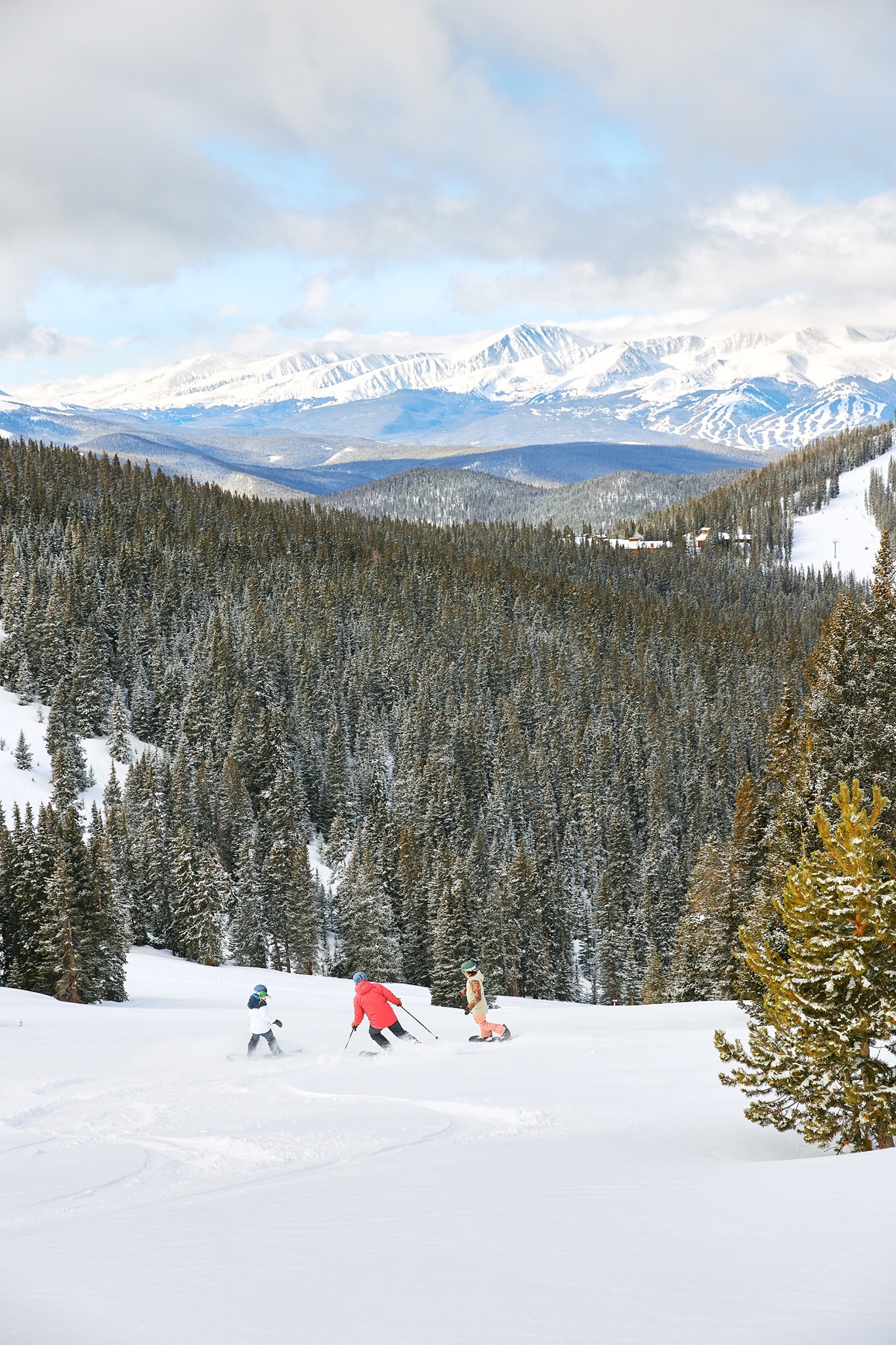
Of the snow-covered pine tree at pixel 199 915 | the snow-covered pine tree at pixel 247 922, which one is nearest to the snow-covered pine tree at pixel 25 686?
the snow-covered pine tree at pixel 247 922

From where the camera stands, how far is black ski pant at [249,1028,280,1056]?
18.5 m

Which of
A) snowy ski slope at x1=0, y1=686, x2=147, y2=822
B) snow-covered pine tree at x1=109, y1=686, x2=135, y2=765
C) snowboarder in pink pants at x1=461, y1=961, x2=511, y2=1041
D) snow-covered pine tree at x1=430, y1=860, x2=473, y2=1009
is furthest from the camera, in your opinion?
snow-covered pine tree at x1=109, y1=686, x2=135, y2=765

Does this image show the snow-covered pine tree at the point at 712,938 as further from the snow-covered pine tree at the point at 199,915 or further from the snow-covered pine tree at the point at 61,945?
the snow-covered pine tree at the point at 199,915

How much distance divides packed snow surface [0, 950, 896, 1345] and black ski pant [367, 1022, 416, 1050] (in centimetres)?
55

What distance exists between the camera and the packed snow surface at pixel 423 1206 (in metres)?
5.25

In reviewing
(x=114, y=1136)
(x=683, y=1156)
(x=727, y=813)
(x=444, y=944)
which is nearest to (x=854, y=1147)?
(x=683, y=1156)

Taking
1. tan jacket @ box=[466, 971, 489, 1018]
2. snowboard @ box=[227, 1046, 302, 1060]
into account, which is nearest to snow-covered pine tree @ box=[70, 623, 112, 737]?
snowboard @ box=[227, 1046, 302, 1060]

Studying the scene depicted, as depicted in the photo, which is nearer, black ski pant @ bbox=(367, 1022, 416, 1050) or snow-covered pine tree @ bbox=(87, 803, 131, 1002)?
black ski pant @ bbox=(367, 1022, 416, 1050)

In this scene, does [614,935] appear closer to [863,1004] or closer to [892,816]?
[892,816]

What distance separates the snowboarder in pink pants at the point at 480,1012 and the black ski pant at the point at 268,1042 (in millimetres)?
4132

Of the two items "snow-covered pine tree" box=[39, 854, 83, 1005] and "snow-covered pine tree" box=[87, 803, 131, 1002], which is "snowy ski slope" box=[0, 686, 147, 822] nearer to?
"snow-covered pine tree" box=[87, 803, 131, 1002]

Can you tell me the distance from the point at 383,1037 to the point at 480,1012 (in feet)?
8.07

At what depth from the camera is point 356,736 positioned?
125 meters

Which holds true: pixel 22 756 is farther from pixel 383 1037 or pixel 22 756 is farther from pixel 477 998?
pixel 383 1037
